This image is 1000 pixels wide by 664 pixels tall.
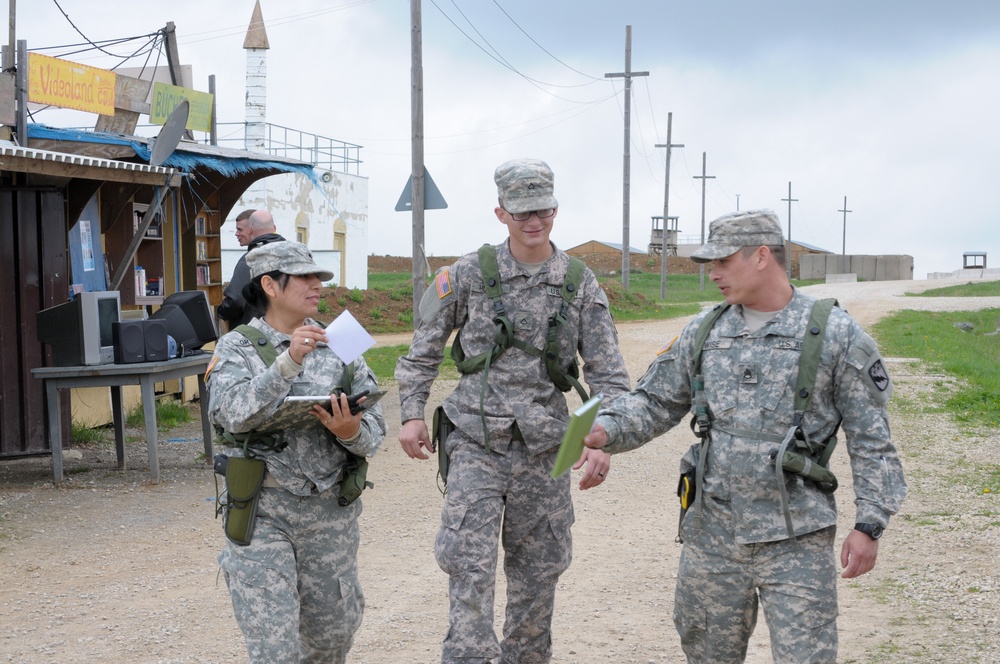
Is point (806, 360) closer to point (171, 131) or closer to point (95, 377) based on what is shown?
point (95, 377)

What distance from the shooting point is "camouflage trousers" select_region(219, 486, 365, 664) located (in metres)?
3.67

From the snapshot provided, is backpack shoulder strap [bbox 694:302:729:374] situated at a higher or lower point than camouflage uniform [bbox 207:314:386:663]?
higher

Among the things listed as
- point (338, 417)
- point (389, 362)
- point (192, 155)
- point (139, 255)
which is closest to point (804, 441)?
point (338, 417)

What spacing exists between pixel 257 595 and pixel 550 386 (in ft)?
4.86

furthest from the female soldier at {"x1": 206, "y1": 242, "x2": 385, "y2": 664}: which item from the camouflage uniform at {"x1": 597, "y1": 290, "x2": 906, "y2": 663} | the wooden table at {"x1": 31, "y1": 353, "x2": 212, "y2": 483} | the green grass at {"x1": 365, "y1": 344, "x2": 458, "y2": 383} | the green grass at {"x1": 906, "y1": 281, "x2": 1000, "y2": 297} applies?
the green grass at {"x1": 906, "y1": 281, "x2": 1000, "y2": 297}

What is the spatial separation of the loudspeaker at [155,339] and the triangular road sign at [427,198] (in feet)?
19.5

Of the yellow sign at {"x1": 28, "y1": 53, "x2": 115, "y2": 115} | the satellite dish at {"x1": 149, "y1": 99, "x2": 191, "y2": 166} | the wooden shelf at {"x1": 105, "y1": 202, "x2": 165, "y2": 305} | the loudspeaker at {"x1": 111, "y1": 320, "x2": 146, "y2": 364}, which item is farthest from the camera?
the wooden shelf at {"x1": 105, "y1": 202, "x2": 165, "y2": 305}

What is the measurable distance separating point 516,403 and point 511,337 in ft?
0.91

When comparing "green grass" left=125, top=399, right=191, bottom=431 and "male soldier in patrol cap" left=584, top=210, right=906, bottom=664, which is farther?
"green grass" left=125, top=399, right=191, bottom=431

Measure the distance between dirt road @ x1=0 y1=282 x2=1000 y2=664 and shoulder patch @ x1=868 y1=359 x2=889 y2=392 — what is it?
204cm

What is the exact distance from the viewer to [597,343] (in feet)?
15.2

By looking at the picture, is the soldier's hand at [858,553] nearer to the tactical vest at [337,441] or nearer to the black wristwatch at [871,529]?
the black wristwatch at [871,529]

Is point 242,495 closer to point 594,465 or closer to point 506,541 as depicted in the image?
point 506,541

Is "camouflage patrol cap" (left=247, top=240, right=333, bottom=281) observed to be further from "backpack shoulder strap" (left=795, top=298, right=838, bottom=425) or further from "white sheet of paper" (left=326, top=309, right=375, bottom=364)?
"backpack shoulder strap" (left=795, top=298, right=838, bottom=425)
